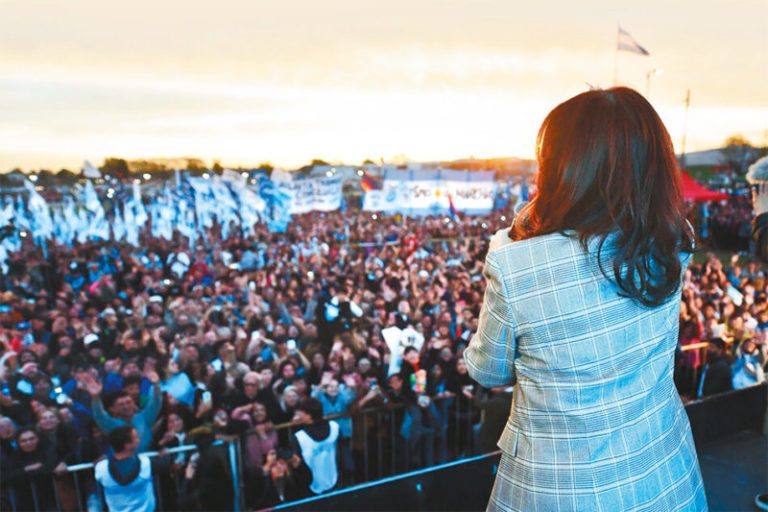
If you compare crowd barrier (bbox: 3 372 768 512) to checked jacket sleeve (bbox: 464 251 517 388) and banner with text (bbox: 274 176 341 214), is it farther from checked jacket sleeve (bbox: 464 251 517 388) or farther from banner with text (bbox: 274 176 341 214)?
banner with text (bbox: 274 176 341 214)

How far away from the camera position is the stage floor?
2676 mm

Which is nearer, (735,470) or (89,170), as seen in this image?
(735,470)

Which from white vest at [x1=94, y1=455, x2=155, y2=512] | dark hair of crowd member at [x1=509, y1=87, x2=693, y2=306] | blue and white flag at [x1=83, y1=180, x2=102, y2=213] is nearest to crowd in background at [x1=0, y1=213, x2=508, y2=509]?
white vest at [x1=94, y1=455, x2=155, y2=512]

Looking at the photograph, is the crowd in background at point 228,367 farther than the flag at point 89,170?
No

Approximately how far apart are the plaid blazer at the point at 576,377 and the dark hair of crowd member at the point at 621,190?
Result: 32 millimetres

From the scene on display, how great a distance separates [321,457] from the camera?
151 inches

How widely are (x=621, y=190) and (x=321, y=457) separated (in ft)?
11.4

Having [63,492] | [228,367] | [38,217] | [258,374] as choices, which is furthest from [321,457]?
[38,217]

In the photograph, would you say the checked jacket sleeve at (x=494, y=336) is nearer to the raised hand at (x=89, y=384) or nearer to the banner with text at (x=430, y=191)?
the raised hand at (x=89, y=384)

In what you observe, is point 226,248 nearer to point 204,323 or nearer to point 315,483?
point 204,323

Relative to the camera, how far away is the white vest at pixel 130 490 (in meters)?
3.34

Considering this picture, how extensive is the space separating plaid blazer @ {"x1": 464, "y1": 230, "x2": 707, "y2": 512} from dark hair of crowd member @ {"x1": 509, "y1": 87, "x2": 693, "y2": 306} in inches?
1.2

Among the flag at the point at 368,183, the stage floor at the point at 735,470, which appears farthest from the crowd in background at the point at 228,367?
the flag at the point at 368,183

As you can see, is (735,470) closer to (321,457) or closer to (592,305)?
(321,457)
